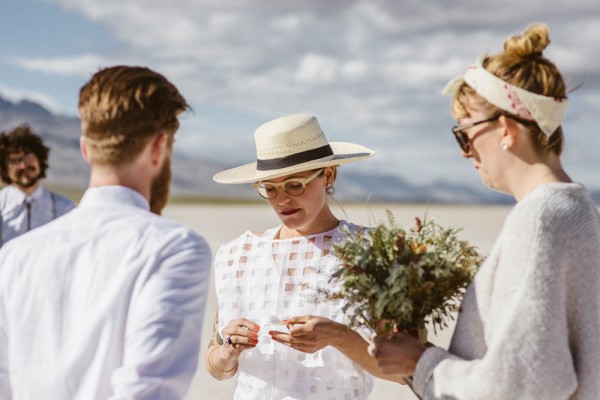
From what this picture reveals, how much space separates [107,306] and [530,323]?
48.0 inches

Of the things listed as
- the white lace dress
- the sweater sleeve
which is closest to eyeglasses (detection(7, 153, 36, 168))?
the white lace dress

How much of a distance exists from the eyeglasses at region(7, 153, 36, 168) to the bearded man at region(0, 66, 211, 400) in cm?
622

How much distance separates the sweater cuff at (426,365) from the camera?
2639 millimetres

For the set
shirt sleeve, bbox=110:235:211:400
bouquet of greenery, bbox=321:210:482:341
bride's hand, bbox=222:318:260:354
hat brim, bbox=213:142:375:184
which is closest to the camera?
shirt sleeve, bbox=110:235:211:400

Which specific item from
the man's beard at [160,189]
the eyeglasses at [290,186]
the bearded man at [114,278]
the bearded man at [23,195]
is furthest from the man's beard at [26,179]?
the man's beard at [160,189]

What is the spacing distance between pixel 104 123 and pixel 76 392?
762 mm

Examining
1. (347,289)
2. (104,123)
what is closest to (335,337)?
(347,289)

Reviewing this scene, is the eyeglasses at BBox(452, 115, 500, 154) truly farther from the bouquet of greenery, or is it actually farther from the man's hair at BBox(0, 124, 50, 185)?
the man's hair at BBox(0, 124, 50, 185)

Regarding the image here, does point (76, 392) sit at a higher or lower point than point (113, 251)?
lower

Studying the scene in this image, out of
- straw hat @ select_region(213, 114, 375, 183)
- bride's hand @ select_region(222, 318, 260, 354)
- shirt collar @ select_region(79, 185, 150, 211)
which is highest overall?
straw hat @ select_region(213, 114, 375, 183)

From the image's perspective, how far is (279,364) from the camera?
3.71 meters

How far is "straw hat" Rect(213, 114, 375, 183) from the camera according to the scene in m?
3.96

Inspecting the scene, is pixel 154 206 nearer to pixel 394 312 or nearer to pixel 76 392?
pixel 76 392

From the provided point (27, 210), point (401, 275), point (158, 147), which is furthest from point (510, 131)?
point (27, 210)
